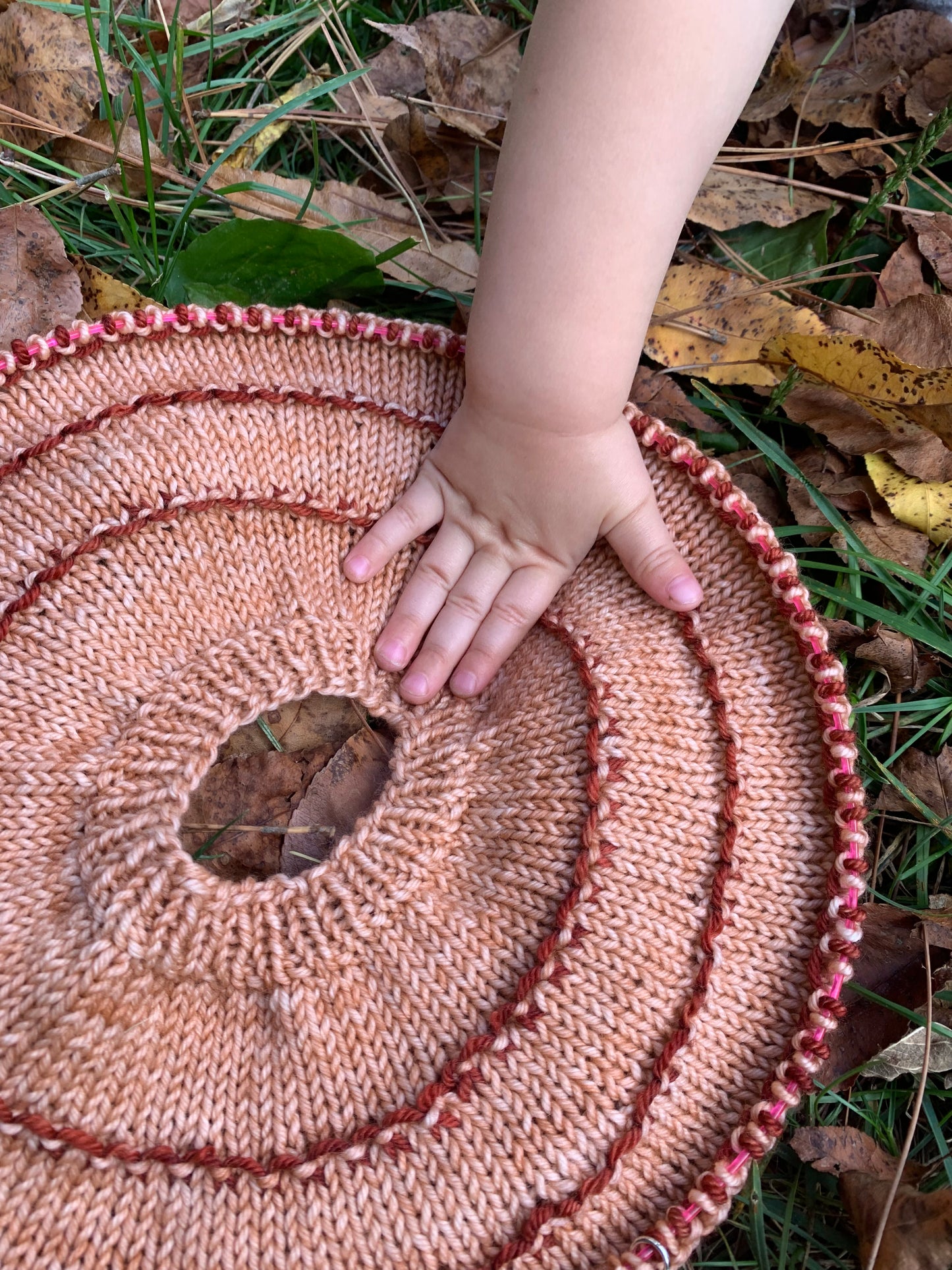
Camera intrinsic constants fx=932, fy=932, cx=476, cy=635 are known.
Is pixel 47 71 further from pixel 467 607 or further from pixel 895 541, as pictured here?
pixel 895 541

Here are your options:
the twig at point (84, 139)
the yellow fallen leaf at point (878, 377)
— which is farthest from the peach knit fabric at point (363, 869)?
the twig at point (84, 139)

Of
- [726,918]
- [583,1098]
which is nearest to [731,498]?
[726,918]

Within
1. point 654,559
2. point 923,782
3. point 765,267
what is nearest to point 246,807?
point 654,559

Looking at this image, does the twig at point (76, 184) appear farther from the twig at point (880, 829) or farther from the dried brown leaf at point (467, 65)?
the twig at point (880, 829)

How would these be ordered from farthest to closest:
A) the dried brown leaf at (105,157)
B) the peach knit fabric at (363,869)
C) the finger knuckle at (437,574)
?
the dried brown leaf at (105,157) → the finger knuckle at (437,574) → the peach knit fabric at (363,869)

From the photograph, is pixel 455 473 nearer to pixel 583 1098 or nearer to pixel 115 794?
pixel 115 794
